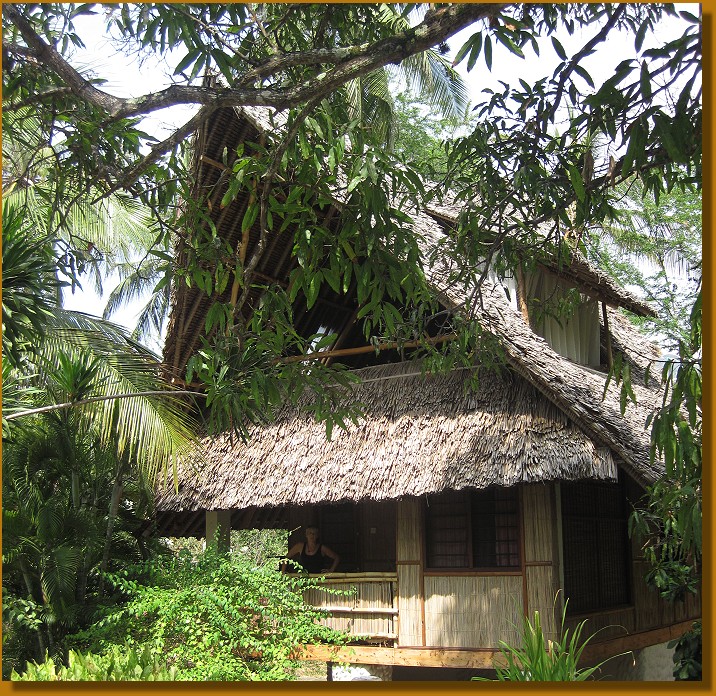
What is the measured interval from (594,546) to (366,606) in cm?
227

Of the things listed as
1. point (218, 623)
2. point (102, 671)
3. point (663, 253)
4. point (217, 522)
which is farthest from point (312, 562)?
point (663, 253)

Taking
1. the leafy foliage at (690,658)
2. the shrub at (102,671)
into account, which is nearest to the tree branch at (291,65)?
the shrub at (102,671)

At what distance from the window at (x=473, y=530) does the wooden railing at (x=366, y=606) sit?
0.48m

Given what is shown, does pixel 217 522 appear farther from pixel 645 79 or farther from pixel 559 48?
pixel 645 79

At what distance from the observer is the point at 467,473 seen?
686cm

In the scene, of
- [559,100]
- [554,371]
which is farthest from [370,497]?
[559,100]

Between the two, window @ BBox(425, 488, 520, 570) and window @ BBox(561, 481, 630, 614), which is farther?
window @ BBox(561, 481, 630, 614)

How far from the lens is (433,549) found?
7.89 m

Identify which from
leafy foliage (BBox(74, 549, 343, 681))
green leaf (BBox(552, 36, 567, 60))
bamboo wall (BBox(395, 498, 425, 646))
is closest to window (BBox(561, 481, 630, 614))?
bamboo wall (BBox(395, 498, 425, 646))

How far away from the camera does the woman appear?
909cm

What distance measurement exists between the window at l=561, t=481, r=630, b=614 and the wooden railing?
5.15ft

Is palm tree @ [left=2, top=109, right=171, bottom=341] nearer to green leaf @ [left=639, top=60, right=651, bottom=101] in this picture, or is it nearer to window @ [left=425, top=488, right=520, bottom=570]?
green leaf @ [left=639, top=60, right=651, bottom=101]

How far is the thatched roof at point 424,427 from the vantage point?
21.7ft

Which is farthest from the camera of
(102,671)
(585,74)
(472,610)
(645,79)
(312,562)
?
(312,562)
